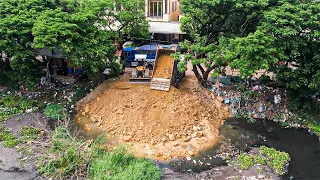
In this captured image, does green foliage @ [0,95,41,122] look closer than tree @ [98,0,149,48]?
Yes

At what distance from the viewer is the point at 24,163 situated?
14031mm

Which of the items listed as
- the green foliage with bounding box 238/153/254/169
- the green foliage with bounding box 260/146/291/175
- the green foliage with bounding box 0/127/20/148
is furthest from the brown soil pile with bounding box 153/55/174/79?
the green foliage with bounding box 0/127/20/148

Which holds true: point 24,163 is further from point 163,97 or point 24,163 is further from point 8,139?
point 163,97

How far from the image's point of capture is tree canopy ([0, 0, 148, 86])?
17.0m

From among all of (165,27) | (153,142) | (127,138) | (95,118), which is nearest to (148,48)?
(165,27)

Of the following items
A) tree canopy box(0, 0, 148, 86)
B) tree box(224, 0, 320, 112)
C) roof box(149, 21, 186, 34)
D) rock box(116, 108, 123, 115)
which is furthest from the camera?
roof box(149, 21, 186, 34)

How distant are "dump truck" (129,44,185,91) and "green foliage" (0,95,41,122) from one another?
6545mm

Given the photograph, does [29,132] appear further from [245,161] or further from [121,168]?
[245,161]

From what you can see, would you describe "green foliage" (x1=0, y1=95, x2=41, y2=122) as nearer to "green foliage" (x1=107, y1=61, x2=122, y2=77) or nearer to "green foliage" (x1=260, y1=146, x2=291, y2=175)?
"green foliage" (x1=107, y1=61, x2=122, y2=77)

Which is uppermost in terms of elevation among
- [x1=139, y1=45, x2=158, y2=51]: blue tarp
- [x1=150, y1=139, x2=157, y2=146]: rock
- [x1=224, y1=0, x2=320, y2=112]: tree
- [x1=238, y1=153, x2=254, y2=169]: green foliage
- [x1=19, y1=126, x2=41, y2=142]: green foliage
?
[x1=224, y1=0, x2=320, y2=112]: tree

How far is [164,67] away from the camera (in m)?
19.6

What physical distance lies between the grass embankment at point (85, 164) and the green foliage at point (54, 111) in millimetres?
4855

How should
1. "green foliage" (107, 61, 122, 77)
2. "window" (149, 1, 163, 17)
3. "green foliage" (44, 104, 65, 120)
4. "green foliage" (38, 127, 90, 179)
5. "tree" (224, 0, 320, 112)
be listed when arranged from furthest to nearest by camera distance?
1. "window" (149, 1, 163, 17)
2. "green foliage" (107, 61, 122, 77)
3. "green foliage" (44, 104, 65, 120)
4. "tree" (224, 0, 320, 112)
5. "green foliage" (38, 127, 90, 179)

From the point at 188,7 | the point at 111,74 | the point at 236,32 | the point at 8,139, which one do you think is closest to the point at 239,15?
the point at 236,32
